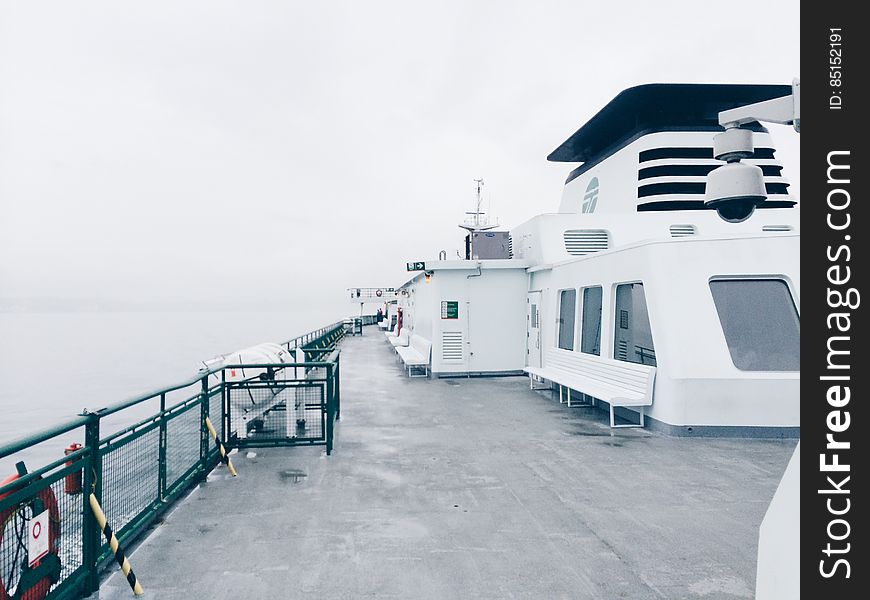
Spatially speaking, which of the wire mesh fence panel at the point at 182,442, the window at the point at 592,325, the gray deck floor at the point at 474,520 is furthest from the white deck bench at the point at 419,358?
the wire mesh fence panel at the point at 182,442

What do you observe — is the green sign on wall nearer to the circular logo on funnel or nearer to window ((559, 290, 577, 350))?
window ((559, 290, 577, 350))

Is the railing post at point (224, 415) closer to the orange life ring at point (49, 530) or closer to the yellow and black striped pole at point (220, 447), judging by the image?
the yellow and black striped pole at point (220, 447)

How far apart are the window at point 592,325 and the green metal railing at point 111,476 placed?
7.51m

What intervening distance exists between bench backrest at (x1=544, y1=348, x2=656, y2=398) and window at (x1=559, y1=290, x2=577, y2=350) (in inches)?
17.4

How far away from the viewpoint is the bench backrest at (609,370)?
31.2 ft

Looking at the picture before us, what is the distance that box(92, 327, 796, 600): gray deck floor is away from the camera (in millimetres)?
4238

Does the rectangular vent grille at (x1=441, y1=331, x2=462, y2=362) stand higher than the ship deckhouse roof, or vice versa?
the ship deckhouse roof

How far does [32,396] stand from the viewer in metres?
32.7

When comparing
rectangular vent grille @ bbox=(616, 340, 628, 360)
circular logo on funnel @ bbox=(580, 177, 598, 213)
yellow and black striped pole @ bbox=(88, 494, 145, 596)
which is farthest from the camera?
circular logo on funnel @ bbox=(580, 177, 598, 213)

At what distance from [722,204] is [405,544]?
12.2 feet

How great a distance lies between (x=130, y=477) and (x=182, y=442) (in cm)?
135

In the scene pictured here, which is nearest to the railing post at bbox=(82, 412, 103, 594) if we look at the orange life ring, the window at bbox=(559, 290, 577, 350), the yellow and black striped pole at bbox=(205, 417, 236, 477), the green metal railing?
the green metal railing
